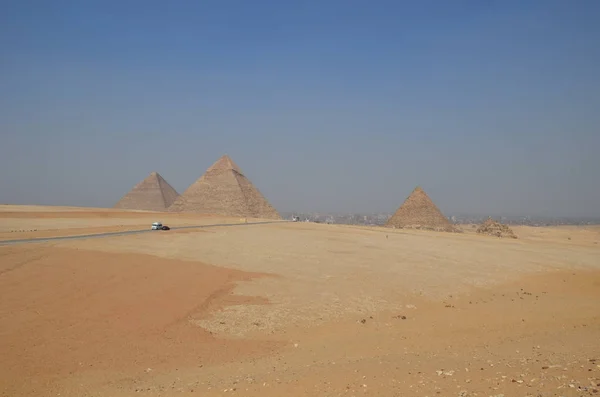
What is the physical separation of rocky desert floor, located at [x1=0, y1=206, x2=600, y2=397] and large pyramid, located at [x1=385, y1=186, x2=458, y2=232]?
129 ft

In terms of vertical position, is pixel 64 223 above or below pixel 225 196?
below

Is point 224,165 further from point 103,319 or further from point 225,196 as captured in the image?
point 103,319

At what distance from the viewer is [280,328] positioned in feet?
34.5

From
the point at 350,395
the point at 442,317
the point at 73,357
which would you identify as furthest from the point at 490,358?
the point at 73,357

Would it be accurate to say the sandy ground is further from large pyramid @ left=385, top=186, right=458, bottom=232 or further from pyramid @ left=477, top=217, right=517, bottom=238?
pyramid @ left=477, top=217, right=517, bottom=238

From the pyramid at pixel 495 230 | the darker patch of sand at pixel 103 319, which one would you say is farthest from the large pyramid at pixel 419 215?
the darker patch of sand at pixel 103 319

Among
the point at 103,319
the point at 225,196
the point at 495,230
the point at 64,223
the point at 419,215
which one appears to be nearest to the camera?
the point at 103,319

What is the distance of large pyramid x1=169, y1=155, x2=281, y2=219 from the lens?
76.7 metres

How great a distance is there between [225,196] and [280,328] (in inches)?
2699

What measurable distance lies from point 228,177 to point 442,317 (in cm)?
7059

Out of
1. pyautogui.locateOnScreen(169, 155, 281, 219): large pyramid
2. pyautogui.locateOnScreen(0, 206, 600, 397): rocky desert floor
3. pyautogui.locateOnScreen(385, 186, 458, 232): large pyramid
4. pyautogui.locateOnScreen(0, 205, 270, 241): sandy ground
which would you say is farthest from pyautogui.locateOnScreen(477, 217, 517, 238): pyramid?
pyautogui.locateOnScreen(0, 206, 600, 397): rocky desert floor

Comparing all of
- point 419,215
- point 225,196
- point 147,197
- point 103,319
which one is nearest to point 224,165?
point 225,196

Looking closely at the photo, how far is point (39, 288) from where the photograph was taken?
12.3 metres

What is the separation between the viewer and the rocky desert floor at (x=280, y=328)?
6852 mm
